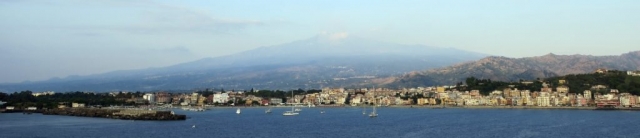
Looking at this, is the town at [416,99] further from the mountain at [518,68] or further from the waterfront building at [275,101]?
the mountain at [518,68]

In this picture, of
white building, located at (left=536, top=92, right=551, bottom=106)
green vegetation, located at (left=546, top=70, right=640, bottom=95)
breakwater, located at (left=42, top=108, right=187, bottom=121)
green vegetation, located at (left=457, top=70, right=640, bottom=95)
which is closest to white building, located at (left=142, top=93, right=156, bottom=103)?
breakwater, located at (left=42, top=108, right=187, bottom=121)

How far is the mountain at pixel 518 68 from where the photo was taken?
110 meters

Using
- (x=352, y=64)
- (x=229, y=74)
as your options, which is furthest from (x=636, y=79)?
(x=229, y=74)

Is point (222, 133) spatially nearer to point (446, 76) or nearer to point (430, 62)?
point (446, 76)

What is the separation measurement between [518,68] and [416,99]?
48132 millimetres

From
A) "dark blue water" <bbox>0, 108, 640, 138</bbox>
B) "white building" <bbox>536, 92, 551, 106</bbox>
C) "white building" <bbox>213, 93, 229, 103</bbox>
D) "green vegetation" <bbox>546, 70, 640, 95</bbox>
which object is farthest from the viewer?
"white building" <bbox>213, 93, 229, 103</bbox>

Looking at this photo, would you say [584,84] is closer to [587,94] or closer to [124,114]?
[587,94]

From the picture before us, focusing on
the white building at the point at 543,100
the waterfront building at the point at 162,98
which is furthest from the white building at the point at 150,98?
the white building at the point at 543,100

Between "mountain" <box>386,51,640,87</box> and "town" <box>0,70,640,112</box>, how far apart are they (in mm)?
27567

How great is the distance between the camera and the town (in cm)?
6041

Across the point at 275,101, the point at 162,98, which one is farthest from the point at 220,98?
the point at 162,98

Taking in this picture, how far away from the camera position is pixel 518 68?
385 ft

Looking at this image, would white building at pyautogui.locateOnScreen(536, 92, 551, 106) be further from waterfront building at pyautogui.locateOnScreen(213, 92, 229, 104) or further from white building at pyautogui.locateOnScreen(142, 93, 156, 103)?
white building at pyautogui.locateOnScreen(142, 93, 156, 103)

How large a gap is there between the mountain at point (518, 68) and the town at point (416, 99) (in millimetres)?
27567
